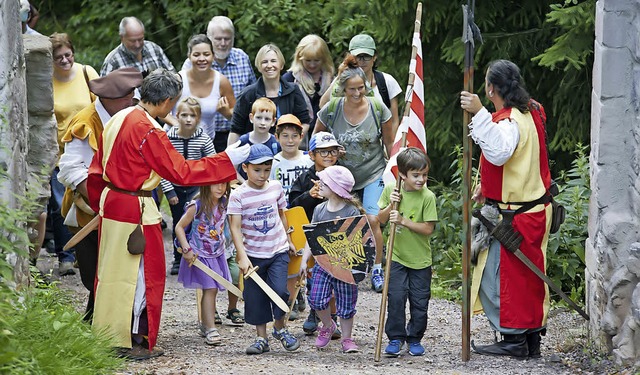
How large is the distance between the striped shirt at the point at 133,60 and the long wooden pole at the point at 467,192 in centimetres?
398

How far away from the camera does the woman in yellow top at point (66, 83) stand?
30.7 feet

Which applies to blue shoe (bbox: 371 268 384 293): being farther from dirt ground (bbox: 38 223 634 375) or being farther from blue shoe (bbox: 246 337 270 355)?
blue shoe (bbox: 246 337 270 355)

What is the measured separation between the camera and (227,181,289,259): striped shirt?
24.1 feet

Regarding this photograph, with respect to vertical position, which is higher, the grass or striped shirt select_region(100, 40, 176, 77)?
striped shirt select_region(100, 40, 176, 77)

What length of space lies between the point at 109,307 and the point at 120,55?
393cm

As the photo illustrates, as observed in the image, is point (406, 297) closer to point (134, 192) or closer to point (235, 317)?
point (235, 317)

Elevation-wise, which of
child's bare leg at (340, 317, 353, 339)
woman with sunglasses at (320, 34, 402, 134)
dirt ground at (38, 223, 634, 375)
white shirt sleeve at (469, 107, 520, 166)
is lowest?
dirt ground at (38, 223, 634, 375)

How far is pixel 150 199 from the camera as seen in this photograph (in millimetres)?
7008

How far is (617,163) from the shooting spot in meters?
6.76

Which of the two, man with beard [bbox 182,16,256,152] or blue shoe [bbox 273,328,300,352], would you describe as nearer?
blue shoe [bbox 273,328,300,352]

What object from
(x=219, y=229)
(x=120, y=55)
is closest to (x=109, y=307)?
(x=219, y=229)

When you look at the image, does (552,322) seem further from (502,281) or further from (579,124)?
(579,124)

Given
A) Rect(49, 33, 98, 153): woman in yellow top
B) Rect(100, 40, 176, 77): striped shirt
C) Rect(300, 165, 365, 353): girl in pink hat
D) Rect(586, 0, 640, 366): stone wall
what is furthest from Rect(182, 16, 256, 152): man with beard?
Rect(586, 0, 640, 366): stone wall

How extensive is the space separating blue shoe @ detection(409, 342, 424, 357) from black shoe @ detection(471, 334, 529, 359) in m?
0.42
